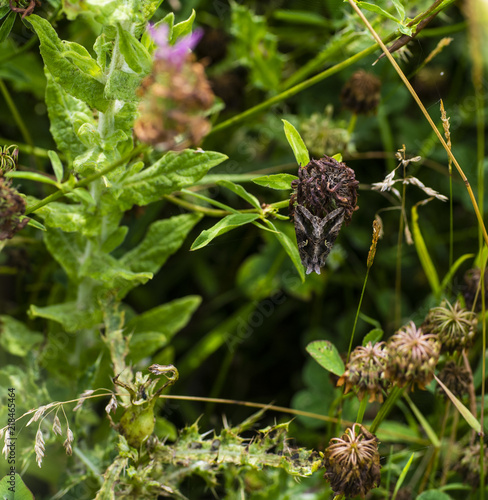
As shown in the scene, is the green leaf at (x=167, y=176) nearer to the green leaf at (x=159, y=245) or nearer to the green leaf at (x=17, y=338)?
the green leaf at (x=159, y=245)

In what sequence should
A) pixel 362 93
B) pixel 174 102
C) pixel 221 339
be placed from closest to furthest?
pixel 174 102, pixel 362 93, pixel 221 339

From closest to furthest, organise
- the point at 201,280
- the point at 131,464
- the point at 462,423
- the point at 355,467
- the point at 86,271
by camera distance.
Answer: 1. the point at 355,467
2. the point at 131,464
3. the point at 86,271
4. the point at 462,423
5. the point at 201,280

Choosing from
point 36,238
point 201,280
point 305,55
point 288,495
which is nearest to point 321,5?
point 305,55

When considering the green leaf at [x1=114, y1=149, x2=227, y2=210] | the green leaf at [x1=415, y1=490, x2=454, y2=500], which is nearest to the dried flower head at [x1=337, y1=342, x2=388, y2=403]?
the green leaf at [x1=415, y1=490, x2=454, y2=500]

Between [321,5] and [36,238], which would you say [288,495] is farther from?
[321,5]

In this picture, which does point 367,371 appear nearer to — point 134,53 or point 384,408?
point 384,408

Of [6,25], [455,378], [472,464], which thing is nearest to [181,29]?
[6,25]

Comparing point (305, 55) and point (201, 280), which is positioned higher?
point (305, 55)
